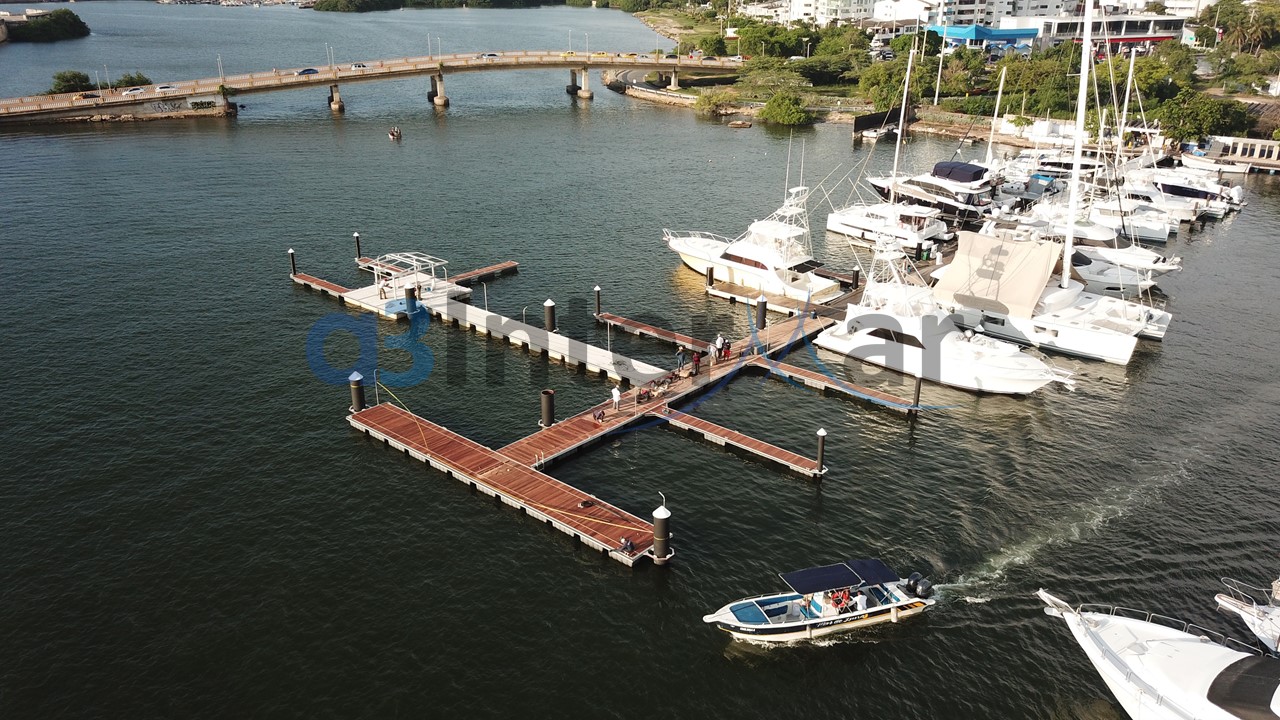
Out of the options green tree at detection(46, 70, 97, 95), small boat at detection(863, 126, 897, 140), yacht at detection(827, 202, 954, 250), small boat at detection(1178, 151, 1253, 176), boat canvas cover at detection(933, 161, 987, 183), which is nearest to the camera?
yacht at detection(827, 202, 954, 250)

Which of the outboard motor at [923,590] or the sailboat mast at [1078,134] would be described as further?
the sailboat mast at [1078,134]

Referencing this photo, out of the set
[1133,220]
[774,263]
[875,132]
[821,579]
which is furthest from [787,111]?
[821,579]

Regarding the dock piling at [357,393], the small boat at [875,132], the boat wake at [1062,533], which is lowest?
the boat wake at [1062,533]

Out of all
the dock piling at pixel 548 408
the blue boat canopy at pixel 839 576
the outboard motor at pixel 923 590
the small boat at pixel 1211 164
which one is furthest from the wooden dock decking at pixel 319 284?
the small boat at pixel 1211 164

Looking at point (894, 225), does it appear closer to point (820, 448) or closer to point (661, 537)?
point (820, 448)

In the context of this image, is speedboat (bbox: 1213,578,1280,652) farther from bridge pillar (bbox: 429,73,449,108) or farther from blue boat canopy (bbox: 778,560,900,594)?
bridge pillar (bbox: 429,73,449,108)

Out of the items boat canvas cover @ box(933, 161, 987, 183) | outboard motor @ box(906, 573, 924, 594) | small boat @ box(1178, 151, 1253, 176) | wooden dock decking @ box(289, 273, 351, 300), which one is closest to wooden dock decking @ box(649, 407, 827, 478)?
outboard motor @ box(906, 573, 924, 594)

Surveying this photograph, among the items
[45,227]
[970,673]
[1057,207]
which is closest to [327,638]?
[970,673]

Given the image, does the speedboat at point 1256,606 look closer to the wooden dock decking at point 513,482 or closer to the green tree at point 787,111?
the wooden dock decking at point 513,482
